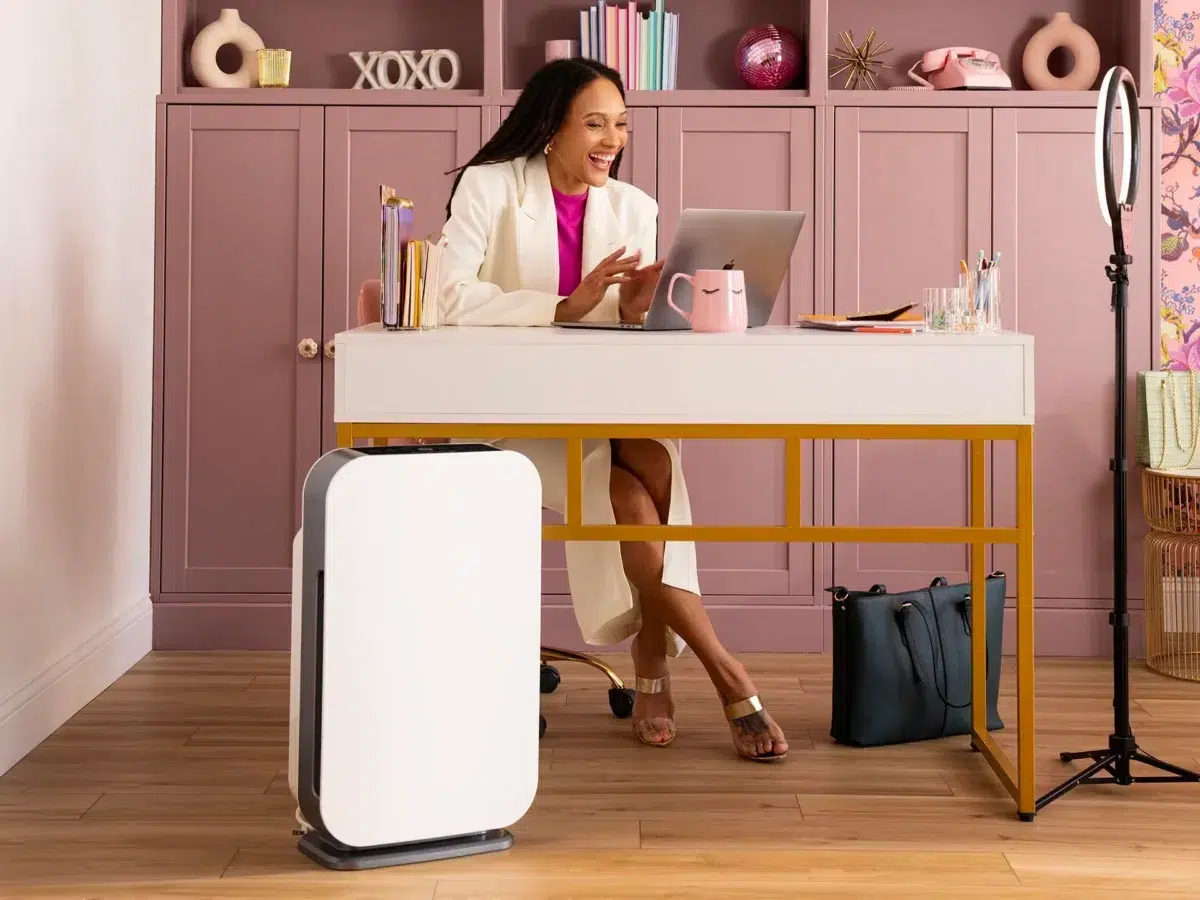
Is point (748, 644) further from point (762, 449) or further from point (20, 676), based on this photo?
point (20, 676)

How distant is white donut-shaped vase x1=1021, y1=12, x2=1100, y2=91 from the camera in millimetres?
3781

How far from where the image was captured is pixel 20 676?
2725 millimetres

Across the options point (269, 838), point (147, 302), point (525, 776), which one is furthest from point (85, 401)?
point (525, 776)

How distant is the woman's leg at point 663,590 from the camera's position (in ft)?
8.93

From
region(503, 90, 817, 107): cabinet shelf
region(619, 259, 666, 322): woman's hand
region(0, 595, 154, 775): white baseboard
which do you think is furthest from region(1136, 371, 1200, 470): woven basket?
region(0, 595, 154, 775): white baseboard

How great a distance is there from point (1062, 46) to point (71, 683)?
3.07 m

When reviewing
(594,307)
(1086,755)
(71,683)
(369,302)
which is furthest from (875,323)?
(71,683)

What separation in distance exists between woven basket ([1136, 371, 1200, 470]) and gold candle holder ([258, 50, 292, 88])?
2.48m

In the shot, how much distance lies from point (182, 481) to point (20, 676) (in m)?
1.08

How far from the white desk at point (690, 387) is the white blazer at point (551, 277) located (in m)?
0.51

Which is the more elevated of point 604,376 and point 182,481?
point 604,376

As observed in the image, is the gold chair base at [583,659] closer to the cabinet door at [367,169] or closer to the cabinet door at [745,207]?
the cabinet door at [745,207]

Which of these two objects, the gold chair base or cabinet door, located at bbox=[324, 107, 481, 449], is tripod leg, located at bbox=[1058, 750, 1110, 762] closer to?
the gold chair base

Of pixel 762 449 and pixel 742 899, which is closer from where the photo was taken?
pixel 742 899
